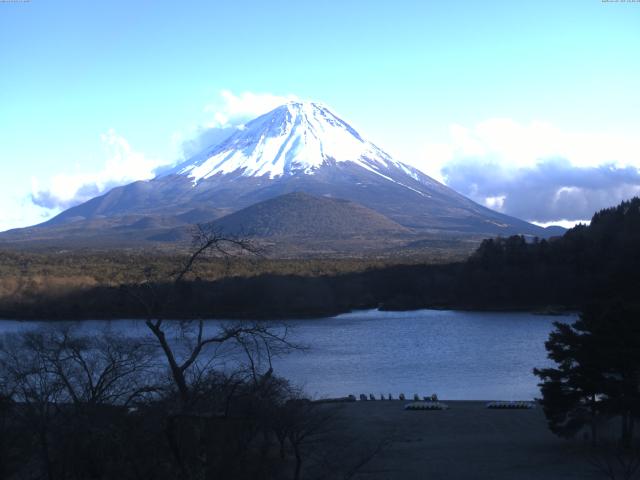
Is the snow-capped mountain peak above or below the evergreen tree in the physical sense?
above

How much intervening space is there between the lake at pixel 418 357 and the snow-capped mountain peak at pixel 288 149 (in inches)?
2978

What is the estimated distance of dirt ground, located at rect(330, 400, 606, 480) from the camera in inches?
357

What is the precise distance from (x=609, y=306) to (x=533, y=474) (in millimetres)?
2626

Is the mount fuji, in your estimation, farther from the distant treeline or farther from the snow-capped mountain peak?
the distant treeline

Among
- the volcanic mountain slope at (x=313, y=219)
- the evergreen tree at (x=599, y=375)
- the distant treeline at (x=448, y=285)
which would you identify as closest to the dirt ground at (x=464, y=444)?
the evergreen tree at (x=599, y=375)

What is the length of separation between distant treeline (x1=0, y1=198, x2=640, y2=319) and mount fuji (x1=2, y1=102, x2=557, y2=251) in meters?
34.7

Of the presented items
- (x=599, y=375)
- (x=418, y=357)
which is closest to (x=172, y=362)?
(x=599, y=375)

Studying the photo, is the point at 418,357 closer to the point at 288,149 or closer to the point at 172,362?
the point at 172,362

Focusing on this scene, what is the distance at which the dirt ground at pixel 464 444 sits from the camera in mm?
9078

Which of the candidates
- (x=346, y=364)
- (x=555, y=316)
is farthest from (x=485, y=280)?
(x=346, y=364)

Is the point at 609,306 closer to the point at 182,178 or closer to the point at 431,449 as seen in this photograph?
the point at 431,449

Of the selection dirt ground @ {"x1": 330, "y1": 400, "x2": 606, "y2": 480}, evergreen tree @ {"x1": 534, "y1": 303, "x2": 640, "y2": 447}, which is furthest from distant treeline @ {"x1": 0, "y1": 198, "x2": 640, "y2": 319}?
evergreen tree @ {"x1": 534, "y1": 303, "x2": 640, "y2": 447}

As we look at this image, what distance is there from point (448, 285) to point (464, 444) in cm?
2737

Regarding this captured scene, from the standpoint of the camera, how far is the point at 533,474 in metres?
8.90
